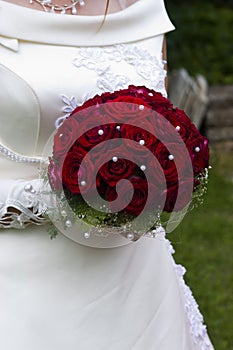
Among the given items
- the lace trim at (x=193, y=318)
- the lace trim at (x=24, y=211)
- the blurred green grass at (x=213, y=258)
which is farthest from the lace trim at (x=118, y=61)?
the blurred green grass at (x=213, y=258)

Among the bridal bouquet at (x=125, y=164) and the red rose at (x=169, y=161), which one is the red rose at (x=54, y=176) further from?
the red rose at (x=169, y=161)

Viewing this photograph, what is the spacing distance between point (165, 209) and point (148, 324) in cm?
55

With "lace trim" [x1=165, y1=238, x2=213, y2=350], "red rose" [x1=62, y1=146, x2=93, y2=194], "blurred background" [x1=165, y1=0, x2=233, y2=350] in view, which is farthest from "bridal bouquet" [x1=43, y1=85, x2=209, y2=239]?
"blurred background" [x1=165, y1=0, x2=233, y2=350]

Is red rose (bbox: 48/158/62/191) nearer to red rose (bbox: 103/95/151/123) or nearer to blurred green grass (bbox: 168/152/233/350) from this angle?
red rose (bbox: 103/95/151/123)

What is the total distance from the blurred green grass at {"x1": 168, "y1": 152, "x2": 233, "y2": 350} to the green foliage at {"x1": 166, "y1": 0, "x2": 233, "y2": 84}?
273 centimetres

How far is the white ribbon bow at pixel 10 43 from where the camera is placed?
228 cm

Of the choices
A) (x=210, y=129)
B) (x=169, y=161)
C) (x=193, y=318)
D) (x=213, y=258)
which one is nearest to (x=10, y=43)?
(x=169, y=161)

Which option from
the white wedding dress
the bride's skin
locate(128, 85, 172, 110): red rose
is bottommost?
the white wedding dress

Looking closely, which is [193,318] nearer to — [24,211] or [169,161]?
[24,211]

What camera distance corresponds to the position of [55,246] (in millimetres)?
2311

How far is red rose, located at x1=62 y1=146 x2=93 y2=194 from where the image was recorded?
1.93 m

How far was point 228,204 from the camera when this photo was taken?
7.07 metres

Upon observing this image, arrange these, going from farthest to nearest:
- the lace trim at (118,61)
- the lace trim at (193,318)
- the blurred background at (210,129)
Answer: the blurred background at (210,129) < the lace trim at (193,318) < the lace trim at (118,61)

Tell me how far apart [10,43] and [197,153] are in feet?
2.24
